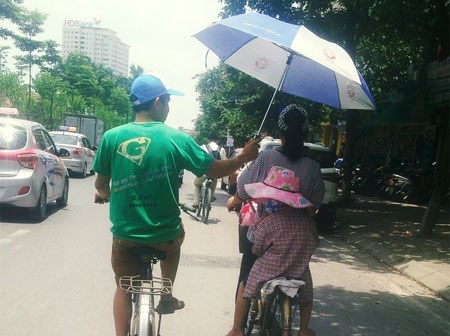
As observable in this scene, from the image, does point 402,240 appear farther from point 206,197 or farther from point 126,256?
point 126,256

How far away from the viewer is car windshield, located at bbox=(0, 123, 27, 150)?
812cm

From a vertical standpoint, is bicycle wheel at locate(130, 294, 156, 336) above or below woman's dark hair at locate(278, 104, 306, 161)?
below

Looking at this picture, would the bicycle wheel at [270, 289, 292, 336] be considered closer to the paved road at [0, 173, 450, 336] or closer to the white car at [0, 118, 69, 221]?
the paved road at [0, 173, 450, 336]

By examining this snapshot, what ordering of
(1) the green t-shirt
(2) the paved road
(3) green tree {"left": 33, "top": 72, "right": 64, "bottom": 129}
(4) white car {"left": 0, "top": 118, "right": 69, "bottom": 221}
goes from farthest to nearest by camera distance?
(3) green tree {"left": 33, "top": 72, "right": 64, "bottom": 129} < (4) white car {"left": 0, "top": 118, "right": 69, "bottom": 221} < (2) the paved road < (1) the green t-shirt

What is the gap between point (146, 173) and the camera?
2.71 meters

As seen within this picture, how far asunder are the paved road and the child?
1362mm

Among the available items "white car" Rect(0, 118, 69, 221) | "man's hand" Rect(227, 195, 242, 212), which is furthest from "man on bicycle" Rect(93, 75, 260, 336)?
"white car" Rect(0, 118, 69, 221)

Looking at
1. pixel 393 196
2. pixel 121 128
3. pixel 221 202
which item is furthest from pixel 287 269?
pixel 393 196

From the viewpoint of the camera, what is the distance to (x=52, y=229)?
8094 millimetres

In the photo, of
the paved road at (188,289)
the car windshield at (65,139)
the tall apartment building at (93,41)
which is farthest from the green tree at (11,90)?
the tall apartment building at (93,41)

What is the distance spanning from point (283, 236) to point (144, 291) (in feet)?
3.05

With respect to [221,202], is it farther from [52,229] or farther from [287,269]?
[287,269]

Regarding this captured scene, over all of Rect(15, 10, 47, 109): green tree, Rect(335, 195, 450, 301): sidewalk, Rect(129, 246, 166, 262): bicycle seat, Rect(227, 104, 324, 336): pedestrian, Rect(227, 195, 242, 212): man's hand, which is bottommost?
Rect(335, 195, 450, 301): sidewalk

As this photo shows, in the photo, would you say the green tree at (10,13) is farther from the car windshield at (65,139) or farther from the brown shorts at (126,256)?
the brown shorts at (126,256)
